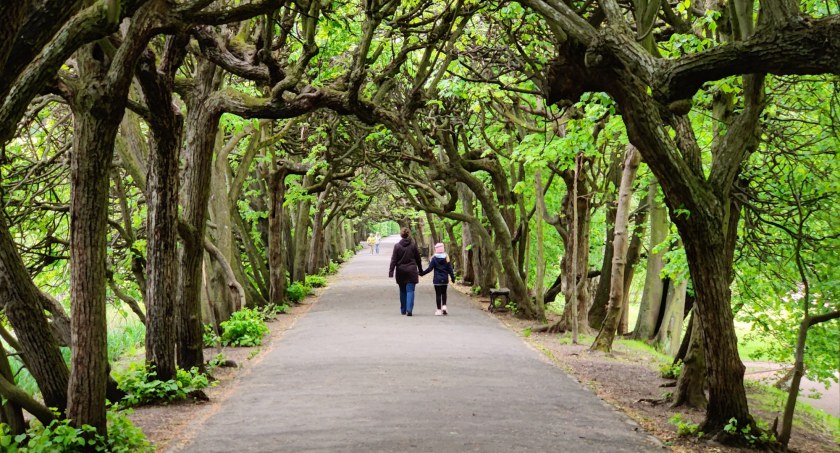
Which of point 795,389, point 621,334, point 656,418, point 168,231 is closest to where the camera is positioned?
point 795,389

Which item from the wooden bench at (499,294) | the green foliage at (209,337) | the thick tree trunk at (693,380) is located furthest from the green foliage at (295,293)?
the thick tree trunk at (693,380)

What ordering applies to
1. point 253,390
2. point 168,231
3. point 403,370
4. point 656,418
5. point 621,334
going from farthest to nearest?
1. point 621,334
2. point 403,370
3. point 253,390
4. point 168,231
5. point 656,418

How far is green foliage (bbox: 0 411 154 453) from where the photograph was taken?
20.9 feet

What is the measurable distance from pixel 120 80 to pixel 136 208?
40.7ft

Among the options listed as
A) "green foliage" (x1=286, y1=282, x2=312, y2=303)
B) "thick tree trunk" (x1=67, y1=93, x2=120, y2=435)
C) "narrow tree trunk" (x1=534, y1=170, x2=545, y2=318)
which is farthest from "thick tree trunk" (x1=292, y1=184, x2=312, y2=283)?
"thick tree trunk" (x1=67, y1=93, x2=120, y2=435)

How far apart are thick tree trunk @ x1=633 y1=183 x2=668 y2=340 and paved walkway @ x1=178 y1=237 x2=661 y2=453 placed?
196 inches

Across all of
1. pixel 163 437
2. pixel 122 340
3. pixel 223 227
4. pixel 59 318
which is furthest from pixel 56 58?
pixel 122 340

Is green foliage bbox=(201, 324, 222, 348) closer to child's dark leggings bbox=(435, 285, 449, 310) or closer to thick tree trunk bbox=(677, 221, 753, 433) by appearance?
child's dark leggings bbox=(435, 285, 449, 310)

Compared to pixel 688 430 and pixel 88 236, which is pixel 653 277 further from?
pixel 88 236

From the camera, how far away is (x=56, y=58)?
17.5 ft

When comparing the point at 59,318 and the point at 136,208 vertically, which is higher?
the point at 136,208

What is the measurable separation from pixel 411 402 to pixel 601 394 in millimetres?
2648

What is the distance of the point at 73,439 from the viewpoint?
21.5ft

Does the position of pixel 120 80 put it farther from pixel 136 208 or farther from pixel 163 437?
pixel 136 208
